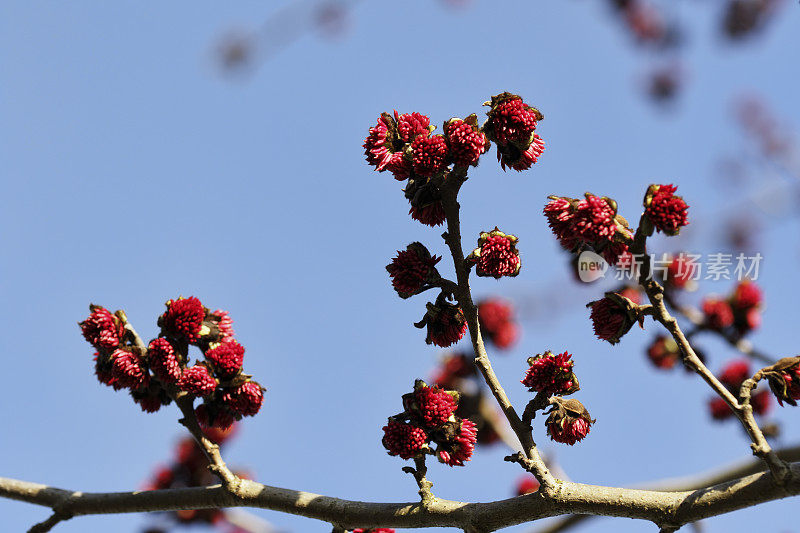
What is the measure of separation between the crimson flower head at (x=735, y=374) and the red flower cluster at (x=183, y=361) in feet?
11.6

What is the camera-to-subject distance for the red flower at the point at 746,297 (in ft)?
16.0

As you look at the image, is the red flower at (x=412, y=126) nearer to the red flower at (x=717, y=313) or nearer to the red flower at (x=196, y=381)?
the red flower at (x=196, y=381)

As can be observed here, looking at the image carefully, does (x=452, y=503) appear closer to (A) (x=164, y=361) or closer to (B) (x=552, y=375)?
(B) (x=552, y=375)

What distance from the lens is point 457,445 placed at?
2.69 m

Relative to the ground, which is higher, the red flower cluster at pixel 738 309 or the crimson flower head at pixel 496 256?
the red flower cluster at pixel 738 309

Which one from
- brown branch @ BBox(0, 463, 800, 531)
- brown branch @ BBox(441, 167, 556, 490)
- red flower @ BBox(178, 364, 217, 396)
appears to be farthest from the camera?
red flower @ BBox(178, 364, 217, 396)

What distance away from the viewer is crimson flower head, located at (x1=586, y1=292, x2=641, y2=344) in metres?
2.52

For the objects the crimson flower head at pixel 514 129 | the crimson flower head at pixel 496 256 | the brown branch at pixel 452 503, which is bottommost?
the brown branch at pixel 452 503

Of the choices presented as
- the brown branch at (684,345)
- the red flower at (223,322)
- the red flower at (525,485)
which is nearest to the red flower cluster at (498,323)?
the red flower at (525,485)

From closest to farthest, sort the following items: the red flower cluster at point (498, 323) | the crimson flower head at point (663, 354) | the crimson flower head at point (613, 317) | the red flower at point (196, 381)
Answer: the crimson flower head at point (613, 317), the red flower at point (196, 381), the crimson flower head at point (663, 354), the red flower cluster at point (498, 323)

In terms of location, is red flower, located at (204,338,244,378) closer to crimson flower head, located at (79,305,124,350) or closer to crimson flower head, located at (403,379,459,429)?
crimson flower head, located at (79,305,124,350)

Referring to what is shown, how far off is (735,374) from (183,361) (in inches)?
153

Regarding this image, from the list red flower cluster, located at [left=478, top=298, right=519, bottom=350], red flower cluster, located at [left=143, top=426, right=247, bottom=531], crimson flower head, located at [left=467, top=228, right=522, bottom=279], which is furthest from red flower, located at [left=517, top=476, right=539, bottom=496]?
crimson flower head, located at [left=467, top=228, right=522, bottom=279]

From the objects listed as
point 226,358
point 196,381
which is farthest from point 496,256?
point 196,381
